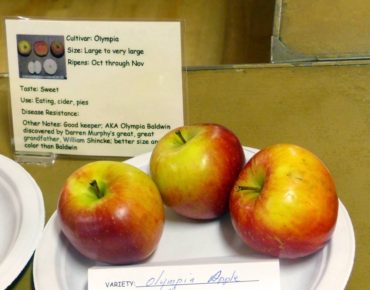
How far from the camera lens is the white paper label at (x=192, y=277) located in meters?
0.51

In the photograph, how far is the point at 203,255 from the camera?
1.90 feet

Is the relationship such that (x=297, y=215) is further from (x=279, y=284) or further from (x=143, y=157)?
(x=143, y=157)

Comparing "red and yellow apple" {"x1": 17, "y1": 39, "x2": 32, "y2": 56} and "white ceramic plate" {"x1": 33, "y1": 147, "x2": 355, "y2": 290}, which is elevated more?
"red and yellow apple" {"x1": 17, "y1": 39, "x2": 32, "y2": 56}

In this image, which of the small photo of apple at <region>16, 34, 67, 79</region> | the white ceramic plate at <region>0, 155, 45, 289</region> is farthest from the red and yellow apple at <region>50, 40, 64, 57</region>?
the white ceramic plate at <region>0, 155, 45, 289</region>

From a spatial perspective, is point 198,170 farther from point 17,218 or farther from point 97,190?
point 17,218

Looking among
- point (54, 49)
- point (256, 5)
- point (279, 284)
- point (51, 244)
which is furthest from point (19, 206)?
point (256, 5)

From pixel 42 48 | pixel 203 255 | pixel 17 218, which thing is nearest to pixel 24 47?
pixel 42 48

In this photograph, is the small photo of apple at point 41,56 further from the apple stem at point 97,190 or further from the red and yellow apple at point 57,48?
the apple stem at point 97,190

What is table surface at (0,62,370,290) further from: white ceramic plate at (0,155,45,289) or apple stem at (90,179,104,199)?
apple stem at (90,179,104,199)

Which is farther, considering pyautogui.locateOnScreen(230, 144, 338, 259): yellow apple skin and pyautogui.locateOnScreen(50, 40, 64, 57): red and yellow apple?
pyautogui.locateOnScreen(50, 40, 64, 57): red and yellow apple

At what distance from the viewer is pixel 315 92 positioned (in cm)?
75

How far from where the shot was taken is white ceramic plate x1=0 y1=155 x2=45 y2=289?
564mm

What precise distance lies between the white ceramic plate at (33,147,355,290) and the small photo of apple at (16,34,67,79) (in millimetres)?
188

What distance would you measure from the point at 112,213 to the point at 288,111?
321mm
